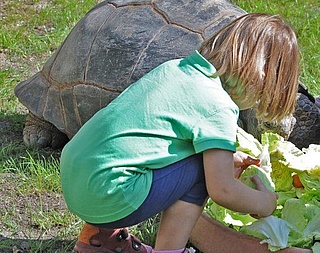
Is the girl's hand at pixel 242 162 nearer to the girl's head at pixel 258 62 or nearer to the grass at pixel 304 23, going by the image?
the girl's head at pixel 258 62

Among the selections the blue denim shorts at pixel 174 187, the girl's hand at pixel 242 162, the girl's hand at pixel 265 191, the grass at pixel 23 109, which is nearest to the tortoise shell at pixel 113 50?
the grass at pixel 23 109

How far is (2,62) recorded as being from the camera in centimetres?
636

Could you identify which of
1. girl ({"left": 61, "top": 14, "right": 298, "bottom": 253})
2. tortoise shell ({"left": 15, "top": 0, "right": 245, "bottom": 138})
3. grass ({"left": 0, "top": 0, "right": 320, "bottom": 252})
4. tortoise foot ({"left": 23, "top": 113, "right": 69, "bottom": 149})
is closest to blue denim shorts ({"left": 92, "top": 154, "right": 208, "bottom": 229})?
girl ({"left": 61, "top": 14, "right": 298, "bottom": 253})

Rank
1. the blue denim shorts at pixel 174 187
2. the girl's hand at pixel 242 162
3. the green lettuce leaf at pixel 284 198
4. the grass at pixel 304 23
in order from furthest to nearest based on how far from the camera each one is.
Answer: the grass at pixel 304 23 → the girl's hand at pixel 242 162 → the green lettuce leaf at pixel 284 198 → the blue denim shorts at pixel 174 187

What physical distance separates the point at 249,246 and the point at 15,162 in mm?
1874

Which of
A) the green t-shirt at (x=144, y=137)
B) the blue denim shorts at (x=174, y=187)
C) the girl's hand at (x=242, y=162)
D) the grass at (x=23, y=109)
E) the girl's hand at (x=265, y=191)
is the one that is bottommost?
the grass at (x=23, y=109)

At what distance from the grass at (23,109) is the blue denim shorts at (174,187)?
0.69m

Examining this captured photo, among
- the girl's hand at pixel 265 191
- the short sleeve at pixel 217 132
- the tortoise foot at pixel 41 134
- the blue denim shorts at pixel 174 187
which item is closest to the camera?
the short sleeve at pixel 217 132

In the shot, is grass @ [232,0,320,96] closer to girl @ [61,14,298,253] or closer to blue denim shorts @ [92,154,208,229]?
girl @ [61,14,298,253]

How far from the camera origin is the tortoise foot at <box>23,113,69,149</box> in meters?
4.91

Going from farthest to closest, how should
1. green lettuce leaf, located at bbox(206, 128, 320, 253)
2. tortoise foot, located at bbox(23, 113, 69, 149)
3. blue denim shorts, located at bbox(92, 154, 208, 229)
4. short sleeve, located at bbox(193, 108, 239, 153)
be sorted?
tortoise foot, located at bbox(23, 113, 69, 149) < green lettuce leaf, located at bbox(206, 128, 320, 253) < blue denim shorts, located at bbox(92, 154, 208, 229) < short sleeve, located at bbox(193, 108, 239, 153)

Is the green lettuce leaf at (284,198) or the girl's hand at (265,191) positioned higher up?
the girl's hand at (265,191)

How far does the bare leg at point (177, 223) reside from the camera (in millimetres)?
3007

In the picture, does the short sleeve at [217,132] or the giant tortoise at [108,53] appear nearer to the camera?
the short sleeve at [217,132]
